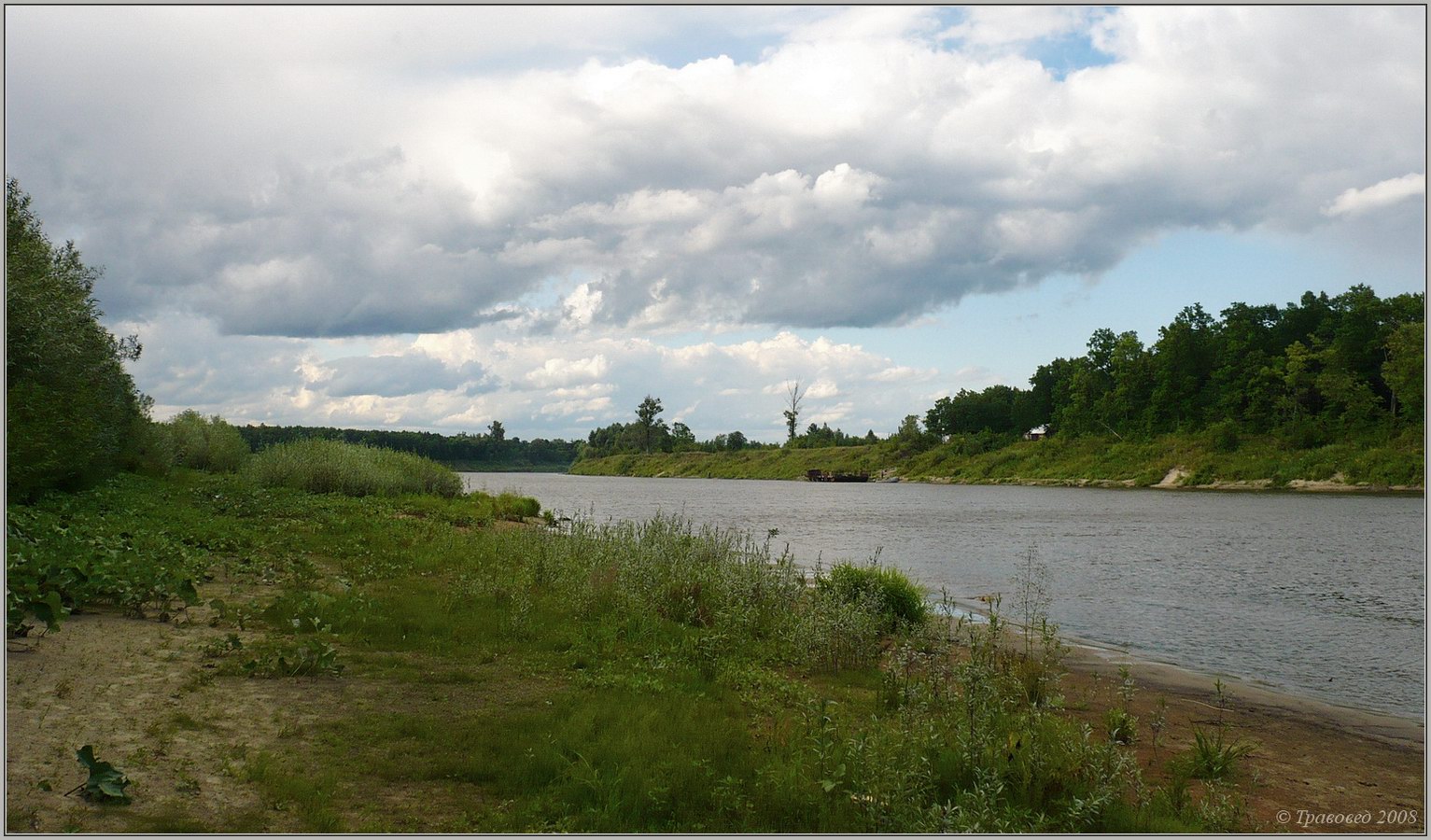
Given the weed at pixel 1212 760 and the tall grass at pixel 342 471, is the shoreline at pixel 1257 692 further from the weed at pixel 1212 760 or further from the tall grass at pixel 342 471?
the tall grass at pixel 342 471

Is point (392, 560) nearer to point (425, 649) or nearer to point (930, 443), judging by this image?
point (425, 649)

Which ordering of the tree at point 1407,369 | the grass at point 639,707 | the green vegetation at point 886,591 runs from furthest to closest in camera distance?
the tree at point 1407,369 → the green vegetation at point 886,591 → the grass at point 639,707

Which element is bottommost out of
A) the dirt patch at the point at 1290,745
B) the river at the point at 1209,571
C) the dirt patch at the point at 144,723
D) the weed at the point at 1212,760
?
the river at the point at 1209,571

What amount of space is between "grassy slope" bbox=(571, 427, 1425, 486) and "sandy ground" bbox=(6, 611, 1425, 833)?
4818 centimetres

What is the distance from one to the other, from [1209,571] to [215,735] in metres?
26.3

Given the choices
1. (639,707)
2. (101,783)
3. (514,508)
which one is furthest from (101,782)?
(514,508)

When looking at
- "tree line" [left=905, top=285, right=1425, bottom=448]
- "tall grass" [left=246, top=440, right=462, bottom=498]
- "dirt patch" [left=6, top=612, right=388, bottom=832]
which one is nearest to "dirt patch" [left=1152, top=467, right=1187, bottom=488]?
"tree line" [left=905, top=285, right=1425, bottom=448]

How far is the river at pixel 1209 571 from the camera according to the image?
14.9 m

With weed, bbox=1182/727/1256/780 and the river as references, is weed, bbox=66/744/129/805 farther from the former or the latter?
the river

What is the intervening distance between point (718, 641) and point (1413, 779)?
7.81 metres

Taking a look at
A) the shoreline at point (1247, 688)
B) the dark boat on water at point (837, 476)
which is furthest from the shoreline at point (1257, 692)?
the dark boat on water at point (837, 476)

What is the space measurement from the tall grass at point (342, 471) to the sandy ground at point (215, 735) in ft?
88.1

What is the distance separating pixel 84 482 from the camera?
25.1 meters

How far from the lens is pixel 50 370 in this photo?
2425 cm
